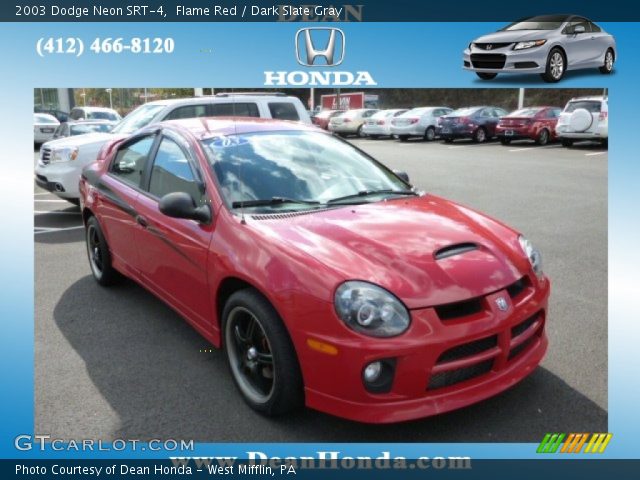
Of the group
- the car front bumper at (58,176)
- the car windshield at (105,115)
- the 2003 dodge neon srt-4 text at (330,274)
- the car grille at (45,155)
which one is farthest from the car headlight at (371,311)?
the car grille at (45,155)

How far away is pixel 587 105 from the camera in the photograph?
346cm

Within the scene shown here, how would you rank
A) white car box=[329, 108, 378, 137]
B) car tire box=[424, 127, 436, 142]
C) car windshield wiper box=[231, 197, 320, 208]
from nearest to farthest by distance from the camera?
1. car windshield wiper box=[231, 197, 320, 208]
2. white car box=[329, 108, 378, 137]
3. car tire box=[424, 127, 436, 142]

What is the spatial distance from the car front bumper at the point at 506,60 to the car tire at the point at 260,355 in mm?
1626

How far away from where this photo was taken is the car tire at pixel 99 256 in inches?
192

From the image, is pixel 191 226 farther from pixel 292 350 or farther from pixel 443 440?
pixel 443 440

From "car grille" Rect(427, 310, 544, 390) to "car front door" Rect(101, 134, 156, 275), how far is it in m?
2.56

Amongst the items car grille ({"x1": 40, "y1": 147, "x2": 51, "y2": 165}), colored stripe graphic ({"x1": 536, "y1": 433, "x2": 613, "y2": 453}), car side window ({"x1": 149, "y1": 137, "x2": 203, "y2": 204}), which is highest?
car grille ({"x1": 40, "y1": 147, "x2": 51, "y2": 165})

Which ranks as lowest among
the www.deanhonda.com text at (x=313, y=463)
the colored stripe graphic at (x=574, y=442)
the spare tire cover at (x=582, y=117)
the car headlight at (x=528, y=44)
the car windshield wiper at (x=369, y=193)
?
the www.deanhonda.com text at (x=313, y=463)

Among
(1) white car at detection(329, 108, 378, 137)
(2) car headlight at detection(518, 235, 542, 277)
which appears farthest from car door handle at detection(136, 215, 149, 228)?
(2) car headlight at detection(518, 235, 542, 277)

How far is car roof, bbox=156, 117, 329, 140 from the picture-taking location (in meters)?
3.84

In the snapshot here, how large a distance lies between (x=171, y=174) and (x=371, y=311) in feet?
6.57

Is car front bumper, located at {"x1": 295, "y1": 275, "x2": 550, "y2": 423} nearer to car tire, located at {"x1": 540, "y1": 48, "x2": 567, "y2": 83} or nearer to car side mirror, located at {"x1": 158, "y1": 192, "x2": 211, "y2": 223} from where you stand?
car side mirror, located at {"x1": 158, "y1": 192, "x2": 211, "y2": 223}

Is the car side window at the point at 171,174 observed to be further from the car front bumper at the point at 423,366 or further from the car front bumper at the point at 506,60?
the car front bumper at the point at 506,60

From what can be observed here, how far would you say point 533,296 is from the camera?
294 centimetres
